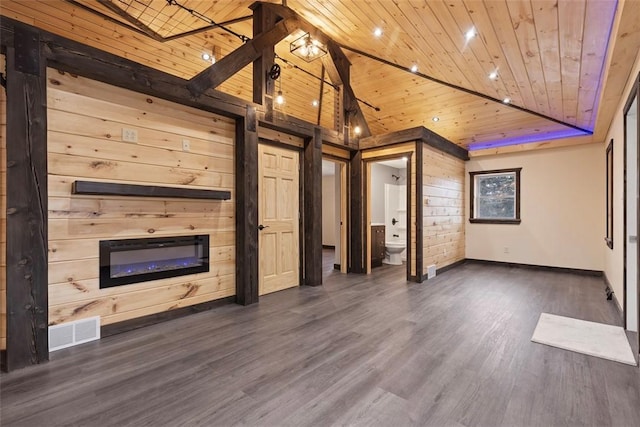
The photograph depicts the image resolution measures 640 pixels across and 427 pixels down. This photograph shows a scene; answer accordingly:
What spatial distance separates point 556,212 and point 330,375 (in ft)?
18.7

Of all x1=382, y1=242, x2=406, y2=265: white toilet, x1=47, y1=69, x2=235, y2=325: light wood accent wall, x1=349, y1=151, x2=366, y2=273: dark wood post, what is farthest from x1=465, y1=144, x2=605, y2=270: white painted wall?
x1=47, y1=69, x2=235, y2=325: light wood accent wall

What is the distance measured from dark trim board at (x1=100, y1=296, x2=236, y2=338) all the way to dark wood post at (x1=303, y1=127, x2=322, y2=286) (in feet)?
4.42

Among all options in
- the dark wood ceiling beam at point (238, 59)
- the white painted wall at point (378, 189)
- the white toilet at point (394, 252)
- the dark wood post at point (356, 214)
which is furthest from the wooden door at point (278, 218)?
the white painted wall at point (378, 189)

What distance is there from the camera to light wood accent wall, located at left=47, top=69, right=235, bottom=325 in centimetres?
241

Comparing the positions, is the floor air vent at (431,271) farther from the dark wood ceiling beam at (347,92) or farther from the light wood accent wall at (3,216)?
the light wood accent wall at (3,216)

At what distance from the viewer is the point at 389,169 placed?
7.61 m

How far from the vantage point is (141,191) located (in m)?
2.76

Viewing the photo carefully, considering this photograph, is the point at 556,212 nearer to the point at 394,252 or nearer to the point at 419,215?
the point at 419,215

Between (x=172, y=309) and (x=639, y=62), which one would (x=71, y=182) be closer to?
(x=172, y=309)

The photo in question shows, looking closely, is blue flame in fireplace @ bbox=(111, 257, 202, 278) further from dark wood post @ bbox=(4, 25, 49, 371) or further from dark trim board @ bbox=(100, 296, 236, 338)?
dark wood post @ bbox=(4, 25, 49, 371)

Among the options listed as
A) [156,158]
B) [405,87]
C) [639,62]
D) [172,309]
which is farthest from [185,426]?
[405,87]

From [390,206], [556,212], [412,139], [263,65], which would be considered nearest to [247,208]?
[263,65]

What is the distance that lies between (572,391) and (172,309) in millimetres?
3354

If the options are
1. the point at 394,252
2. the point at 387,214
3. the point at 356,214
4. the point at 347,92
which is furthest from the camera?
the point at 387,214
